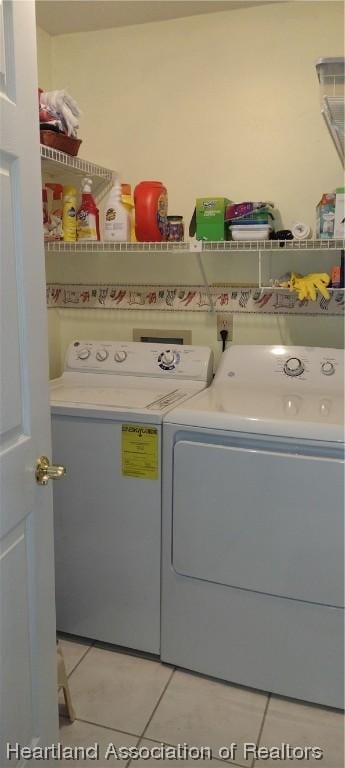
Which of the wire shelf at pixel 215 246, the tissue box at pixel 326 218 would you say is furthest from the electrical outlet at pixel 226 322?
the tissue box at pixel 326 218

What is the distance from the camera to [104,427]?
6.45 ft

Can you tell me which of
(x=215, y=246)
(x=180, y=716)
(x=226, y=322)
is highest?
(x=215, y=246)

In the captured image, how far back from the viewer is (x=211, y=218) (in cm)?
220

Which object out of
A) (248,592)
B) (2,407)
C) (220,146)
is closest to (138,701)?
(248,592)

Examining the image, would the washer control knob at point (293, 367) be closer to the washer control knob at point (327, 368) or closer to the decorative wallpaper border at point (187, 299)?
the washer control knob at point (327, 368)

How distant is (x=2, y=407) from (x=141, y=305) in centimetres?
155

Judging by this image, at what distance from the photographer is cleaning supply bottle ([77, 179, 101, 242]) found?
2.41m

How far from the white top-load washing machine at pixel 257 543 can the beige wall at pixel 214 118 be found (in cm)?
75

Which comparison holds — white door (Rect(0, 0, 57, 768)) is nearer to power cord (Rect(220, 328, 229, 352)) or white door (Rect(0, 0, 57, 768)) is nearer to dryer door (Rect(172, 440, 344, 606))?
dryer door (Rect(172, 440, 344, 606))

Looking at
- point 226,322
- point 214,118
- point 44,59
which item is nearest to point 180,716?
point 226,322

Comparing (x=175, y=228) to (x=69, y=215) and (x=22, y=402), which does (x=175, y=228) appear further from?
(x=22, y=402)

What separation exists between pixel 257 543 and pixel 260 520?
8cm

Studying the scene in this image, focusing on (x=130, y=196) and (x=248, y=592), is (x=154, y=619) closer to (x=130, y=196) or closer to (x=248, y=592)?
(x=248, y=592)

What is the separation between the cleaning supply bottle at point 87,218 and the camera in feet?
7.89
